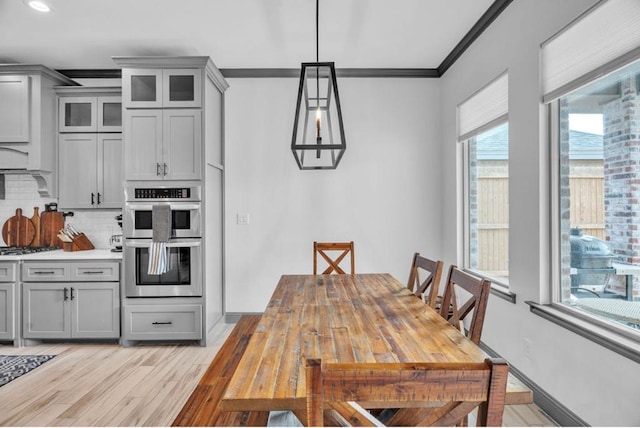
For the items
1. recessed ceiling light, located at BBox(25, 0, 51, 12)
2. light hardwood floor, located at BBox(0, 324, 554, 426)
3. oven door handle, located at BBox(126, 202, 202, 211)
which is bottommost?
light hardwood floor, located at BBox(0, 324, 554, 426)

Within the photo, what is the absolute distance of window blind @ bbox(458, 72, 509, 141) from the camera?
2.94m

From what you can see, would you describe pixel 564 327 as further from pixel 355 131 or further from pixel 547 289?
pixel 355 131

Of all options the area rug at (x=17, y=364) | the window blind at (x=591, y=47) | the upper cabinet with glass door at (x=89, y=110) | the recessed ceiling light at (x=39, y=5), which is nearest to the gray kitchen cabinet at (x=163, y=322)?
the area rug at (x=17, y=364)

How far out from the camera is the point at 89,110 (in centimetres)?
390

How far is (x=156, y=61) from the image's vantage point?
353 centimetres

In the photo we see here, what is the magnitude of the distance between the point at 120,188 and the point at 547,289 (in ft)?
12.5

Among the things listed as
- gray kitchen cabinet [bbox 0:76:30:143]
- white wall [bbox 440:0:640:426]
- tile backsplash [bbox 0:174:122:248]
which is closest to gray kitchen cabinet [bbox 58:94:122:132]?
gray kitchen cabinet [bbox 0:76:30:143]

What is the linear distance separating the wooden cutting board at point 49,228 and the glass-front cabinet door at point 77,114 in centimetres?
93

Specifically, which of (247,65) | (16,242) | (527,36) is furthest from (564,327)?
(16,242)

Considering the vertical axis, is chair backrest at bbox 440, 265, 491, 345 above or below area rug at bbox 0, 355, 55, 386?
above

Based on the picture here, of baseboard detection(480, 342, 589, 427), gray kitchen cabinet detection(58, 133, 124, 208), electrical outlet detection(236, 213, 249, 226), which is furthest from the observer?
electrical outlet detection(236, 213, 249, 226)

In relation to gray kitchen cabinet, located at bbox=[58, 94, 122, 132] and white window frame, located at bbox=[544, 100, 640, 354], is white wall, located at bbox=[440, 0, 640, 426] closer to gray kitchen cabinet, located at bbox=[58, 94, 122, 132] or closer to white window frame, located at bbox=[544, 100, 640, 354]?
white window frame, located at bbox=[544, 100, 640, 354]

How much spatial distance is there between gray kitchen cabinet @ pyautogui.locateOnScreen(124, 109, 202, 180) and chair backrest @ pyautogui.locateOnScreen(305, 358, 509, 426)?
3126 mm

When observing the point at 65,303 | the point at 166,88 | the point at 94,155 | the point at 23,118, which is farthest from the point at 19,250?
the point at 166,88
